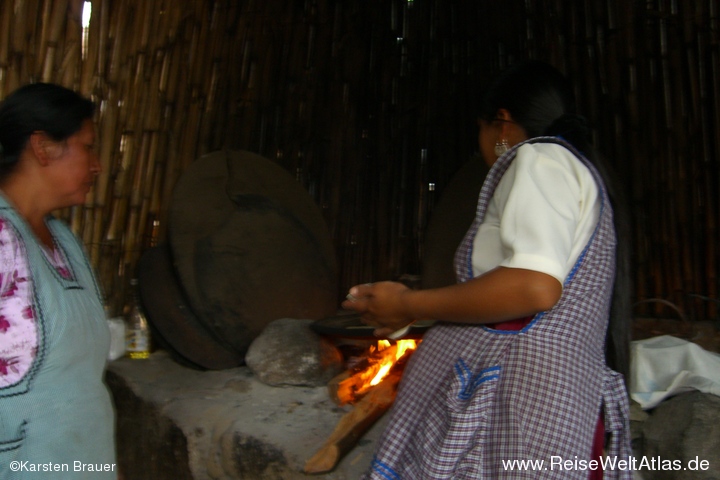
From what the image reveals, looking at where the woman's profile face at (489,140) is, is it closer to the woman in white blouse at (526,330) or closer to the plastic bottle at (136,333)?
the woman in white blouse at (526,330)

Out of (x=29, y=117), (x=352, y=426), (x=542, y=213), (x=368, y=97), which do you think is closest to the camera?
(x=542, y=213)

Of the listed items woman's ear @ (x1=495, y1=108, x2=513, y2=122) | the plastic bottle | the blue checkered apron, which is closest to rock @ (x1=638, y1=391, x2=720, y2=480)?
the blue checkered apron

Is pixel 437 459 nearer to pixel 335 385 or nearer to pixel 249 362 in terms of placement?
pixel 335 385

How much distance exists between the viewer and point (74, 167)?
5.12ft

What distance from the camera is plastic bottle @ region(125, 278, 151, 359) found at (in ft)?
9.80

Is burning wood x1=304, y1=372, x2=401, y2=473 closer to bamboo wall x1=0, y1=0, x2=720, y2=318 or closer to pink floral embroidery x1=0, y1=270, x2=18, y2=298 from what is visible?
pink floral embroidery x1=0, y1=270, x2=18, y2=298

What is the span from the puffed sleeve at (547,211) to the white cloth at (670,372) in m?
1.15

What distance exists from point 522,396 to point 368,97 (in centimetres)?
325

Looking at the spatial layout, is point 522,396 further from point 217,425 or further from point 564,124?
point 217,425

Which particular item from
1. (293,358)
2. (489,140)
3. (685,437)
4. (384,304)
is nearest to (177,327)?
(293,358)

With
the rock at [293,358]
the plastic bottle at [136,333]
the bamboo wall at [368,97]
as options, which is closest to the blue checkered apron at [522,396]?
the rock at [293,358]

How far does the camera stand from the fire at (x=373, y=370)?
7.95 feet

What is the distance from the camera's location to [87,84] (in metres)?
2.71

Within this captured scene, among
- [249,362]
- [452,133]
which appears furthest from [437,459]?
[452,133]
